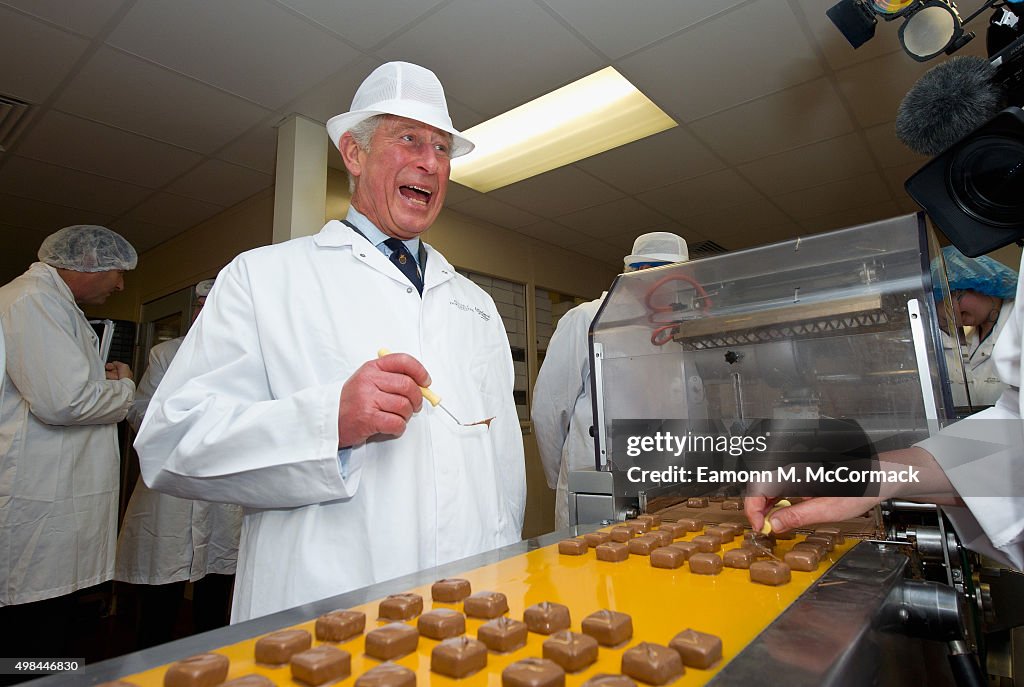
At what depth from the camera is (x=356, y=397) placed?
3.31 ft

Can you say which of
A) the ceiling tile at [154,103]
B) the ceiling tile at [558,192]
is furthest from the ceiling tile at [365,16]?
the ceiling tile at [558,192]

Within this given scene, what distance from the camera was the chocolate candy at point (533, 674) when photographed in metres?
0.48

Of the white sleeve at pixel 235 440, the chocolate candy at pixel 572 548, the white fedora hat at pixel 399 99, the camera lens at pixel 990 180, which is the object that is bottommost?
the chocolate candy at pixel 572 548

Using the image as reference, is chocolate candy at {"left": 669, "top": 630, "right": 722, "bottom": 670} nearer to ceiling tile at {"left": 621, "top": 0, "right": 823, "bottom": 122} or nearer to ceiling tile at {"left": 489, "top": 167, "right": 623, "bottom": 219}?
ceiling tile at {"left": 621, "top": 0, "right": 823, "bottom": 122}

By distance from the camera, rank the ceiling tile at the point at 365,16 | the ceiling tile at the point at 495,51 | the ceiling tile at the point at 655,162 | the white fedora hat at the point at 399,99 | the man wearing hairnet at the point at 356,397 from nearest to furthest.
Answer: the man wearing hairnet at the point at 356,397 < the white fedora hat at the point at 399,99 < the ceiling tile at the point at 365,16 < the ceiling tile at the point at 495,51 < the ceiling tile at the point at 655,162

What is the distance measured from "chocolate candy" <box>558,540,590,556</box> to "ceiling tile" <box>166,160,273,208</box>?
363 centimetres

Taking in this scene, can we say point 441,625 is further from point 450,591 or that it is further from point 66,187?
point 66,187

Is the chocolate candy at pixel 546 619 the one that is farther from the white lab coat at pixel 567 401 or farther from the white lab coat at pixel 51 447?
the white lab coat at pixel 51 447

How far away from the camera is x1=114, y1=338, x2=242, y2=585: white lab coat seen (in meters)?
2.96

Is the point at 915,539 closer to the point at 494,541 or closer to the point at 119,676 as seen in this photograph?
the point at 494,541

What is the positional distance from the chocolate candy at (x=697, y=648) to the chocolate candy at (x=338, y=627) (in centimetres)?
34

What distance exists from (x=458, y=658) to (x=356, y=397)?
1.89ft

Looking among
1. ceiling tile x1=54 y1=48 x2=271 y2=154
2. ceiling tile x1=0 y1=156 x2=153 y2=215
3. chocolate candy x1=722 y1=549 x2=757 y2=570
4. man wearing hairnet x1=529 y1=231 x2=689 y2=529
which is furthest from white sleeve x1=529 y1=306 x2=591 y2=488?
ceiling tile x1=0 y1=156 x2=153 y2=215

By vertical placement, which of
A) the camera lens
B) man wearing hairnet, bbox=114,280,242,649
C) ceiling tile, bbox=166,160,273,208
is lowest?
man wearing hairnet, bbox=114,280,242,649
